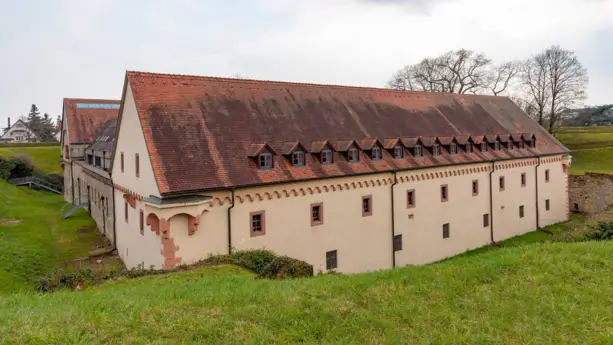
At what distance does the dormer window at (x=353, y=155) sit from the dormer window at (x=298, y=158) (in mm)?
2980

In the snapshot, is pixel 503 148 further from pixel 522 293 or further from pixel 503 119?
pixel 522 293

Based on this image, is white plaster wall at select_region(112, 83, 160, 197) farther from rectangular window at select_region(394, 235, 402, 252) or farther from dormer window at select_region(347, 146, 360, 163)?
rectangular window at select_region(394, 235, 402, 252)

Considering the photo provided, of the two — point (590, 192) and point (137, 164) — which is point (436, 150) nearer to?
point (137, 164)

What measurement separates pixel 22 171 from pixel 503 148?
54.5 m

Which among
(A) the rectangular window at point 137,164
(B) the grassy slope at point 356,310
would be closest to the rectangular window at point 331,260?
→ (B) the grassy slope at point 356,310

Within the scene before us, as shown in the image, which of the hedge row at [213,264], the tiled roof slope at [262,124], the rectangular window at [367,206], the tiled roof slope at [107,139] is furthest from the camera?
the tiled roof slope at [107,139]

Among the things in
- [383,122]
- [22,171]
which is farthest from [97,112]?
[383,122]

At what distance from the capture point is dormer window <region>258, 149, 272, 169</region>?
20469 mm

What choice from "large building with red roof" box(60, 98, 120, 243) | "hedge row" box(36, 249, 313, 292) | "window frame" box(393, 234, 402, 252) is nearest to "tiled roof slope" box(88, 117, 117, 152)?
"large building with red roof" box(60, 98, 120, 243)

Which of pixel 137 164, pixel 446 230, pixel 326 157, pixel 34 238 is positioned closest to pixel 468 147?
pixel 446 230

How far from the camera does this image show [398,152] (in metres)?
25.7

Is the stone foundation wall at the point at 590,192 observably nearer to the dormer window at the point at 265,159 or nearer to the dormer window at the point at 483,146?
the dormer window at the point at 483,146

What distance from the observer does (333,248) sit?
879 inches

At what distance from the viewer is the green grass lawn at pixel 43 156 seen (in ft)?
194
